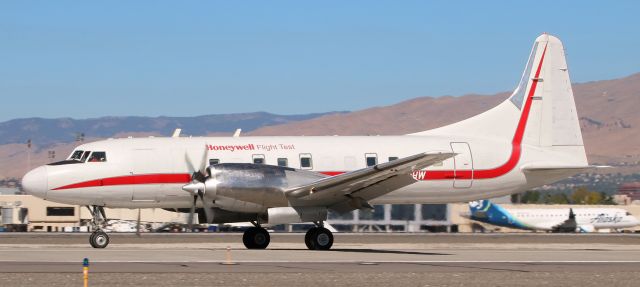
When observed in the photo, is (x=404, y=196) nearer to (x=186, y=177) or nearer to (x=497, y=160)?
(x=497, y=160)

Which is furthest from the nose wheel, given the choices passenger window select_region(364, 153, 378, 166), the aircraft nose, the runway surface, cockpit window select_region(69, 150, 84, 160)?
the aircraft nose

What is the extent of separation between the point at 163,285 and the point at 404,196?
49.7 ft

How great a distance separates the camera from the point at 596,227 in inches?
3627

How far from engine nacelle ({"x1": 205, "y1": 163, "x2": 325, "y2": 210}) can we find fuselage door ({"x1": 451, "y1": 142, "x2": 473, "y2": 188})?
5780mm

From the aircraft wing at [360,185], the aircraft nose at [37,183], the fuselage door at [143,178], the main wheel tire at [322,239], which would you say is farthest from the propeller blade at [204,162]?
the aircraft nose at [37,183]

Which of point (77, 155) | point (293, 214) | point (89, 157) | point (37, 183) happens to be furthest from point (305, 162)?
point (37, 183)

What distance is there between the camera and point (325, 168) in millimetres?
35469

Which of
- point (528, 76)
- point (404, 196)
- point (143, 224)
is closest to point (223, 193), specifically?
point (404, 196)

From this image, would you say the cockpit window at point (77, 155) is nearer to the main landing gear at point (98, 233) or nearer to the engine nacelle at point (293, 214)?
the main landing gear at point (98, 233)

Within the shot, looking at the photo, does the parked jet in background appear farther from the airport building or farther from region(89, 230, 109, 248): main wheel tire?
region(89, 230, 109, 248): main wheel tire

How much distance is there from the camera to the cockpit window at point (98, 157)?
34.5m

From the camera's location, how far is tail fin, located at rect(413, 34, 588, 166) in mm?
37844

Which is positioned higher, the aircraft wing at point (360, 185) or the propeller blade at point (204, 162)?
the propeller blade at point (204, 162)

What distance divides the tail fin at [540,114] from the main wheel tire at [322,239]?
236 inches
